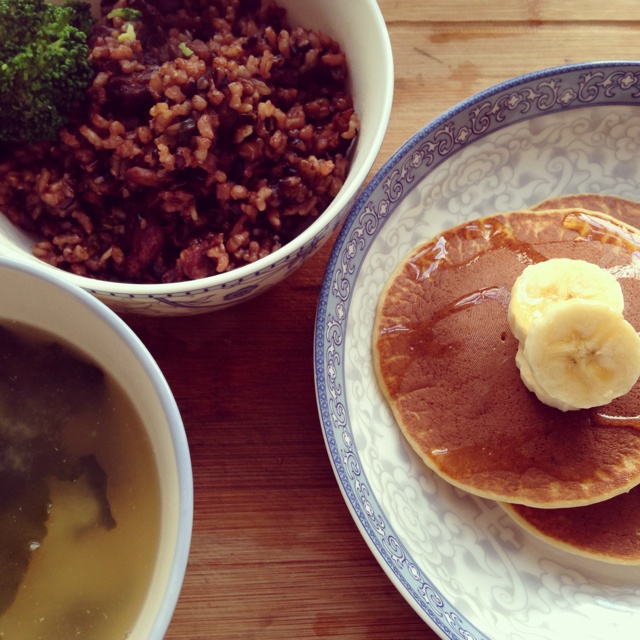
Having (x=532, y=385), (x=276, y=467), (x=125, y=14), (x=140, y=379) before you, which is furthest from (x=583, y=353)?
(x=125, y=14)

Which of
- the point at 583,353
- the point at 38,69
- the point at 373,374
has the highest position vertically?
the point at 38,69

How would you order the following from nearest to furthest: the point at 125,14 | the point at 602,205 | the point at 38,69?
1. the point at 38,69
2. the point at 125,14
3. the point at 602,205

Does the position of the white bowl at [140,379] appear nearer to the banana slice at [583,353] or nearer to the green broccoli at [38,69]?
the green broccoli at [38,69]

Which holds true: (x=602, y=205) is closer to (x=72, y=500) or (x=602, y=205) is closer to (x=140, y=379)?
(x=140, y=379)

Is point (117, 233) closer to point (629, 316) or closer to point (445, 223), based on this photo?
point (445, 223)

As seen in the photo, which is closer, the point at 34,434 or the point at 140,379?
the point at 140,379

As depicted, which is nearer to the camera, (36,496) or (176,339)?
(36,496)

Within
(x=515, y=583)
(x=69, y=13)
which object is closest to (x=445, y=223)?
(x=515, y=583)

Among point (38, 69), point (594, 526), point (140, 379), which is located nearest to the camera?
point (140, 379)
